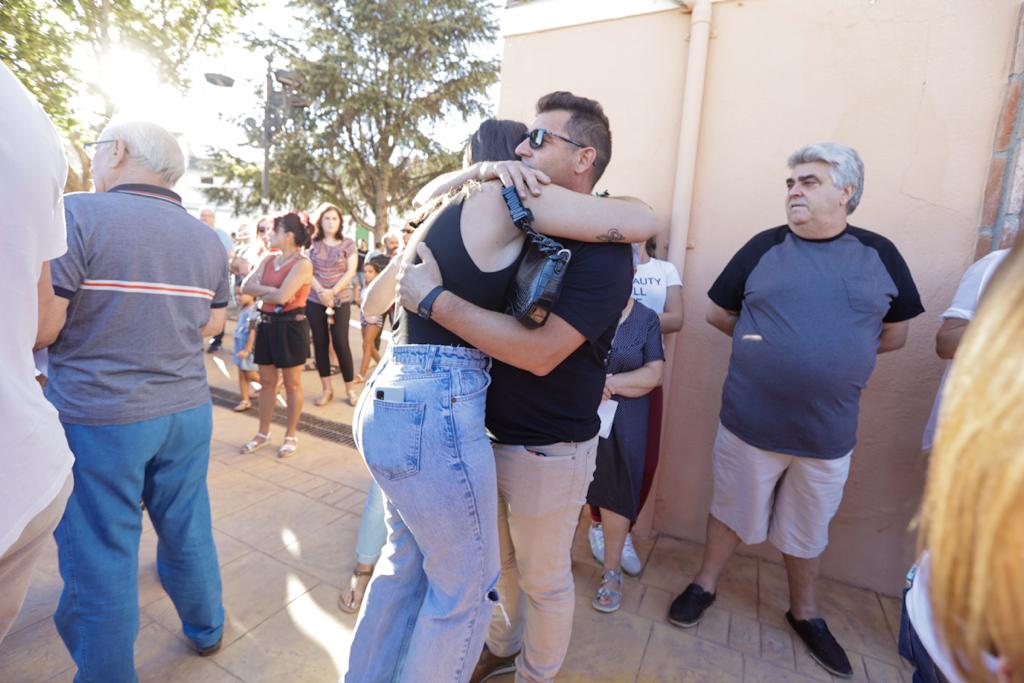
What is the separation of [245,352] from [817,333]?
520 cm

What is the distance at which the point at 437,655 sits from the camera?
4.67 ft

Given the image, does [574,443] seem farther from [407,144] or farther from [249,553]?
[407,144]

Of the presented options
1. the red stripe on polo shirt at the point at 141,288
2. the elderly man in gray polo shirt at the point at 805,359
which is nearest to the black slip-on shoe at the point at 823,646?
the elderly man in gray polo shirt at the point at 805,359

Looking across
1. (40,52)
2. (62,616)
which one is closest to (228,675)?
(62,616)

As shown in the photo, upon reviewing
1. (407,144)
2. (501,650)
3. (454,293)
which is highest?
(407,144)

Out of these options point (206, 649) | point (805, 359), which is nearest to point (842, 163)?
point (805, 359)

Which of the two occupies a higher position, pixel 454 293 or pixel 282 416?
pixel 454 293

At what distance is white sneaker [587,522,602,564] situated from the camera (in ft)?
10.0

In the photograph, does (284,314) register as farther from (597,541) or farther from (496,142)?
(496,142)

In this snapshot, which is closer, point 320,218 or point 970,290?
point 970,290

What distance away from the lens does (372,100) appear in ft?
52.3

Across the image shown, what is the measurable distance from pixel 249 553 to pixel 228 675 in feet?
2.86

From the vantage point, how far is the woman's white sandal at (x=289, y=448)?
4215mm

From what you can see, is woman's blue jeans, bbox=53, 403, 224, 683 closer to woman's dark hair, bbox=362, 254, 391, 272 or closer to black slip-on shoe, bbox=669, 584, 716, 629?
black slip-on shoe, bbox=669, 584, 716, 629
